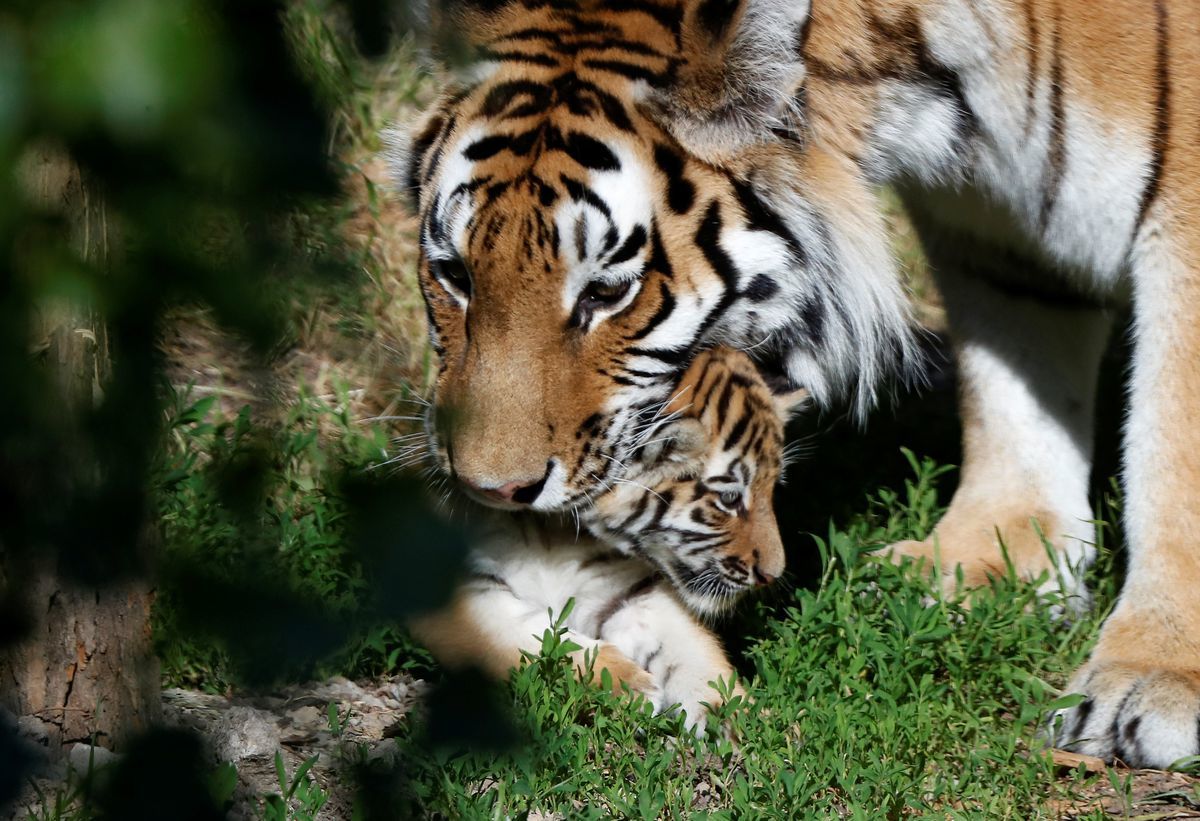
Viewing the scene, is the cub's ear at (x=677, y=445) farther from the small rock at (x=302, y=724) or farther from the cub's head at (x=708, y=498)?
the small rock at (x=302, y=724)

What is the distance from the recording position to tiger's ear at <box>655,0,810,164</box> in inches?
89.8

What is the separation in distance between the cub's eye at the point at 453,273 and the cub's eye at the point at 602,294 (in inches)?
8.5

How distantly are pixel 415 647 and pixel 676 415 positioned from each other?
0.66 m

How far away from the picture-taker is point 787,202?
2.49 m

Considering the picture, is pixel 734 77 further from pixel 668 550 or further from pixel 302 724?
pixel 302 724

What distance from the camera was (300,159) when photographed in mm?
672

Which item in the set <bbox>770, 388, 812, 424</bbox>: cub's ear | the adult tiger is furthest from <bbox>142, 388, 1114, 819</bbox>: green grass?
<bbox>770, 388, 812, 424</bbox>: cub's ear

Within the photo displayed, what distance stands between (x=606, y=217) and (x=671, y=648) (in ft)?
2.94

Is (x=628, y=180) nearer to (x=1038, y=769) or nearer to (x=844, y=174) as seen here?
(x=844, y=174)

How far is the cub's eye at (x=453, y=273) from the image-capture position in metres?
2.44

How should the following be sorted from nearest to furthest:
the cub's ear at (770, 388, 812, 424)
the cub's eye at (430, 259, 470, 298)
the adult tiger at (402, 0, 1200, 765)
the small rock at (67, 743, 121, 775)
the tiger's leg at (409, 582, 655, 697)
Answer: the small rock at (67, 743, 121, 775) → the adult tiger at (402, 0, 1200, 765) → the cub's eye at (430, 259, 470, 298) → the tiger's leg at (409, 582, 655, 697) → the cub's ear at (770, 388, 812, 424)

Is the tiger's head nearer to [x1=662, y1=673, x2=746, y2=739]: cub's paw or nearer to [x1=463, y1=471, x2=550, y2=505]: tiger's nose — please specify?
[x1=463, y1=471, x2=550, y2=505]: tiger's nose

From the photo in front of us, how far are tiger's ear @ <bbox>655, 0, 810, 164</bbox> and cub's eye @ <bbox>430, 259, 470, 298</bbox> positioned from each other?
439 millimetres

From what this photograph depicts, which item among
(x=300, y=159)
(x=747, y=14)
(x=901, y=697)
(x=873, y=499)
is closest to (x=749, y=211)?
(x=747, y=14)
